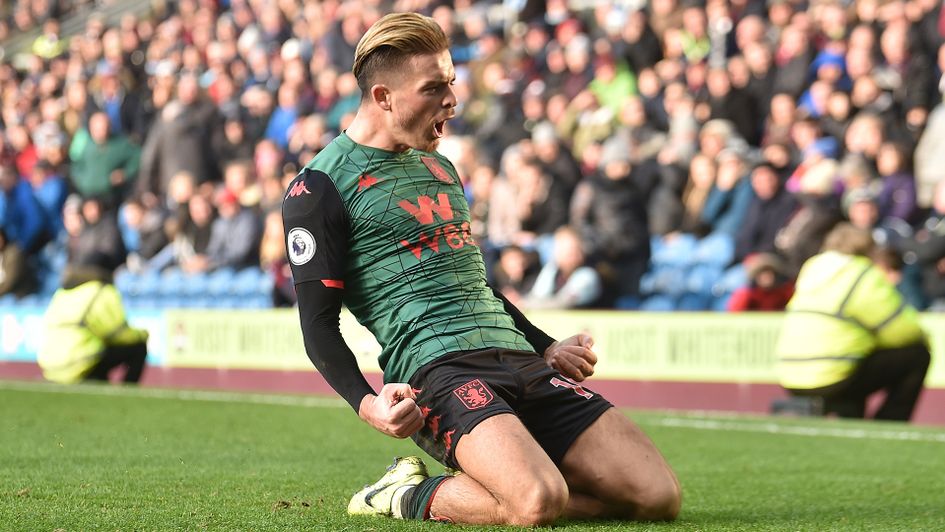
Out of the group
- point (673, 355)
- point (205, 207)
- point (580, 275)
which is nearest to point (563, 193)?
point (580, 275)

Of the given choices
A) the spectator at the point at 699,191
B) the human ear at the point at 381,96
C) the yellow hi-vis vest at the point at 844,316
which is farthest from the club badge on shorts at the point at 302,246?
the spectator at the point at 699,191

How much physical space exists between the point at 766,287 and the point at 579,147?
372cm

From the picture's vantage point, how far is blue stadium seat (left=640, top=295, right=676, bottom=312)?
44.4 feet

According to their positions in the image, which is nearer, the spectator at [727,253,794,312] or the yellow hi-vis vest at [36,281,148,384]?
the spectator at [727,253,794,312]

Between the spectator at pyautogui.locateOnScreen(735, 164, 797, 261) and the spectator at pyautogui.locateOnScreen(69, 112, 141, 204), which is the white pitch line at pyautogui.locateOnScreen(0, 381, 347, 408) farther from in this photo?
the spectator at pyautogui.locateOnScreen(69, 112, 141, 204)

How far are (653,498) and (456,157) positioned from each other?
36.6 ft

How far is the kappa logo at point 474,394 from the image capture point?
15.8 ft

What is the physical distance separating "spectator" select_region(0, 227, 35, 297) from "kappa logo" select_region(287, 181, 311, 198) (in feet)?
50.2

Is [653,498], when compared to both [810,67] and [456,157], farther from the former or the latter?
[456,157]

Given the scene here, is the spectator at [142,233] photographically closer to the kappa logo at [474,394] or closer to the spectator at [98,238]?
the spectator at [98,238]

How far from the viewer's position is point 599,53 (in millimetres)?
15656

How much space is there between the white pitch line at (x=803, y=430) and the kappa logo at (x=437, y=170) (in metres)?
5.09

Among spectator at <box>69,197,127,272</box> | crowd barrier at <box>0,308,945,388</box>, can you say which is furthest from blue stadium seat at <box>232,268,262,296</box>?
spectator at <box>69,197,127,272</box>

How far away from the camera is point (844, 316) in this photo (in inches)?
409
